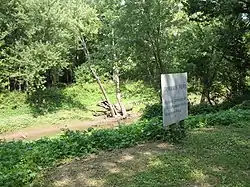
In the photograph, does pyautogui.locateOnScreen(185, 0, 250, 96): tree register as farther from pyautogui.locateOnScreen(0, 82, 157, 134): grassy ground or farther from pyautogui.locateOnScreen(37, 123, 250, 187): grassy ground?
pyautogui.locateOnScreen(37, 123, 250, 187): grassy ground

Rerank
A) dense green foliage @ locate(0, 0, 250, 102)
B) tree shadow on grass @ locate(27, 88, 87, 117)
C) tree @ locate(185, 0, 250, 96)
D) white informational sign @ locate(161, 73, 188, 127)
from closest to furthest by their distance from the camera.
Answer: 1. white informational sign @ locate(161, 73, 188, 127)
2. tree @ locate(185, 0, 250, 96)
3. dense green foliage @ locate(0, 0, 250, 102)
4. tree shadow on grass @ locate(27, 88, 87, 117)

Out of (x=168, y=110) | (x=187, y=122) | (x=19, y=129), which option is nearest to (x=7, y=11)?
(x=19, y=129)

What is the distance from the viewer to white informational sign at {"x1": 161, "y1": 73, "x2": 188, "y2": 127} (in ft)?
19.2

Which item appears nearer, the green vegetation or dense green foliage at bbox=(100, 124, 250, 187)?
dense green foliage at bbox=(100, 124, 250, 187)

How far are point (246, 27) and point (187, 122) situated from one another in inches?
326

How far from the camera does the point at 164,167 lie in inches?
194

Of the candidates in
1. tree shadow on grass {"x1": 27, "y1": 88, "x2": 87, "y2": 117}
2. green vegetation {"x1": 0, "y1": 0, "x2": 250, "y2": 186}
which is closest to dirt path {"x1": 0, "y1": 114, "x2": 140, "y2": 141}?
green vegetation {"x1": 0, "y1": 0, "x2": 250, "y2": 186}

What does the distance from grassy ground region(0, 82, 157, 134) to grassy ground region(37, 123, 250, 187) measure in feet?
38.2

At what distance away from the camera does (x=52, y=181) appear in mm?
4488

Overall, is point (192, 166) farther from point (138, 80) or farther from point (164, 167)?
point (138, 80)

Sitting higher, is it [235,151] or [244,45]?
[244,45]

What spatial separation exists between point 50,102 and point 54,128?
4805mm

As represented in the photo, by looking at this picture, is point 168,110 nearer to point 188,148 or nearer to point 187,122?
point 188,148

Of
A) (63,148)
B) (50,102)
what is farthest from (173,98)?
(50,102)
